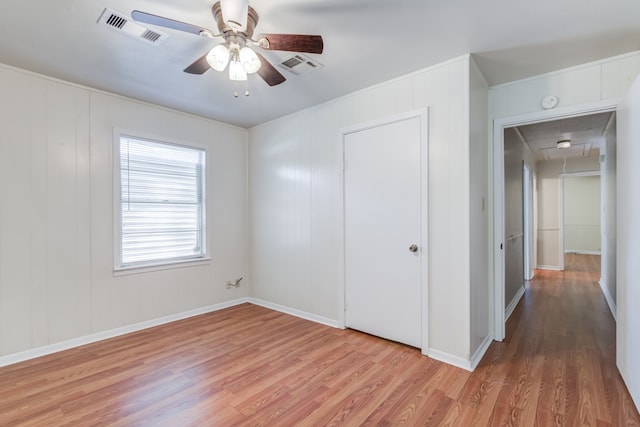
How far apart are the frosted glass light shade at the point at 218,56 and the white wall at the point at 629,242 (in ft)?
8.28

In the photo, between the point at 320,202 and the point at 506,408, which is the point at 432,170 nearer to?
the point at 320,202

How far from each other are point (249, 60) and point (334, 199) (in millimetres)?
1822

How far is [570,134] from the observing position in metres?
4.41

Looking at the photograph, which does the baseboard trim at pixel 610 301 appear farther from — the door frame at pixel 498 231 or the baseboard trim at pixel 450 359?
the baseboard trim at pixel 450 359

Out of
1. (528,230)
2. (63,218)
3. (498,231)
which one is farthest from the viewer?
(528,230)

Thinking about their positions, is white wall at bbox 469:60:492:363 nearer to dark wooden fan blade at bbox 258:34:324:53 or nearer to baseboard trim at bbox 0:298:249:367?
dark wooden fan blade at bbox 258:34:324:53

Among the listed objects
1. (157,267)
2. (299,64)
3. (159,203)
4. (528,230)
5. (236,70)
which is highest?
(299,64)

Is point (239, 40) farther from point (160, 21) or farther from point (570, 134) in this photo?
point (570, 134)

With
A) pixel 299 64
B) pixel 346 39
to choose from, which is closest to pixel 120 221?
pixel 299 64

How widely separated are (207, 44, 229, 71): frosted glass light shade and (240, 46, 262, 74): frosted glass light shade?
0.30ft

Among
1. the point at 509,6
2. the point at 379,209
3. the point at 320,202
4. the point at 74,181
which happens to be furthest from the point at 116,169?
the point at 509,6

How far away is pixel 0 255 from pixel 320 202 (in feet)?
9.44

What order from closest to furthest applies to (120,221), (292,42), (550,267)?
1. (292,42)
2. (120,221)
3. (550,267)

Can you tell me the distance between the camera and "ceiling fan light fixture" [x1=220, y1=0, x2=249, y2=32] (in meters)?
1.53
